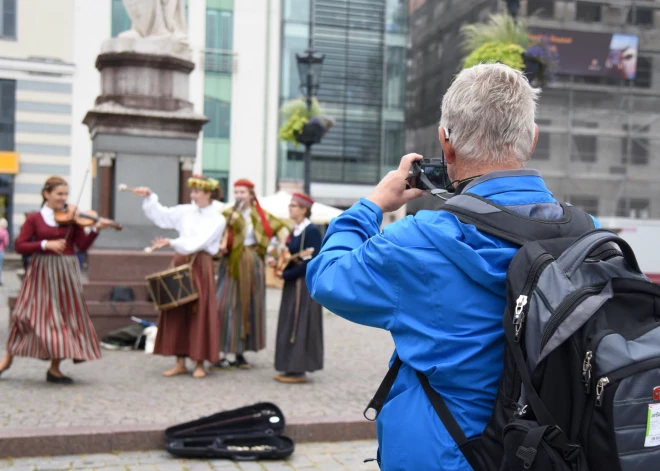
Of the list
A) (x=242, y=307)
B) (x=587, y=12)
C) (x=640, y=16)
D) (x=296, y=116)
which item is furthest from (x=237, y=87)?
(x=242, y=307)

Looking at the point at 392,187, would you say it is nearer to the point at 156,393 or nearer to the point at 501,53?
the point at 156,393

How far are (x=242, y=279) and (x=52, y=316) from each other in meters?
2.30

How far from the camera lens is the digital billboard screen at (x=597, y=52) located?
32.3 metres

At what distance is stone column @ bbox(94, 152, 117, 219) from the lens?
11.1 metres

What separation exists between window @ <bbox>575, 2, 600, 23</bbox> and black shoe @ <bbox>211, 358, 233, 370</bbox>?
27.7 metres

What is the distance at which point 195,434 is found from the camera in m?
5.85

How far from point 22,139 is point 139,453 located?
91.7 feet

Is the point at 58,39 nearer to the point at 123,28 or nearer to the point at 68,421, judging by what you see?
the point at 123,28

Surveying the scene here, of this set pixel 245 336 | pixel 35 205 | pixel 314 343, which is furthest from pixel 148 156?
pixel 35 205

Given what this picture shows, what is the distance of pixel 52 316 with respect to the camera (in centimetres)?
770

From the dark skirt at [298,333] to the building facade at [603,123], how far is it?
23.4 metres

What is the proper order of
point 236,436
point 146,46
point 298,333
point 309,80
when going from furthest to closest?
point 309,80, point 146,46, point 298,333, point 236,436

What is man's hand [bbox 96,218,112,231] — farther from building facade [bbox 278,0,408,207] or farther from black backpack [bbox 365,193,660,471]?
building facade [bbox 278,0,408,207]

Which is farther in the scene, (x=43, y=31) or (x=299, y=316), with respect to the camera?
(x=43, y=31)
